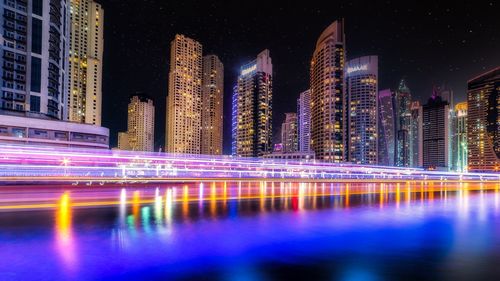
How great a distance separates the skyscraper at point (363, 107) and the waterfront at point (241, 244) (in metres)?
165

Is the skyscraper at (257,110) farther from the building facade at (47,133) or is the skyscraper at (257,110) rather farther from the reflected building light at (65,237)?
the reflected building light at (65,237)

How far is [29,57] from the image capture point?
59625 millimetres

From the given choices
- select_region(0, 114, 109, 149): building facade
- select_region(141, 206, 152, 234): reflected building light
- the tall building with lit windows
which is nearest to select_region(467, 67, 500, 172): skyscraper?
select_region(0, 114, 109, 149): building facade

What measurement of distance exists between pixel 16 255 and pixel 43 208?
22.8 ft

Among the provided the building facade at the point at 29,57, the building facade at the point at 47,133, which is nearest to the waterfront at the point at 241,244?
the building facade at the point at 47,133

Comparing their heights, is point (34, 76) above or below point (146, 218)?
above

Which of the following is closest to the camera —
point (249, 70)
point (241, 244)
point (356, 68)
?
point (241, 244)

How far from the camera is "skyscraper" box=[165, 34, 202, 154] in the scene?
186750 mm

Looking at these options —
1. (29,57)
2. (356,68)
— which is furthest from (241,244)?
(356,68)

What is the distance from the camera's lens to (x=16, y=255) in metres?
5.72

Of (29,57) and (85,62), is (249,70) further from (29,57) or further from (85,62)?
(29,57)

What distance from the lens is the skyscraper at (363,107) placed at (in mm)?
171125

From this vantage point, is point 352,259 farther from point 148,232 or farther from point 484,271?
point 148,232

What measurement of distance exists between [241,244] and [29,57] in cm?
6607
